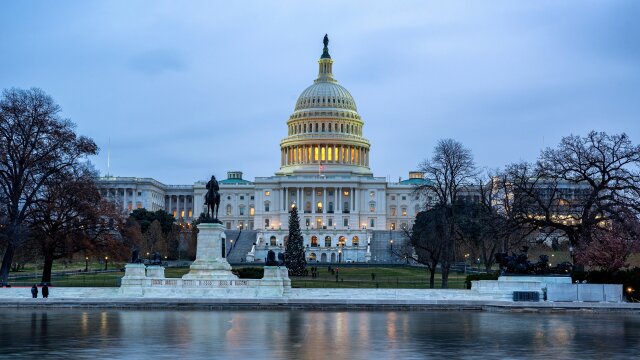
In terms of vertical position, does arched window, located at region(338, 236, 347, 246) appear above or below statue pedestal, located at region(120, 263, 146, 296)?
above

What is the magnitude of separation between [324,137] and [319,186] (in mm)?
13046

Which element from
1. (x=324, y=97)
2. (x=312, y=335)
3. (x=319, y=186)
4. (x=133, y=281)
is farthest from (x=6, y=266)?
(x=324, y=97)

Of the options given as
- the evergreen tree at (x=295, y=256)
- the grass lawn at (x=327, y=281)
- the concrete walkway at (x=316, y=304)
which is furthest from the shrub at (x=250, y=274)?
the evergreen tree at (x=295, y=256)

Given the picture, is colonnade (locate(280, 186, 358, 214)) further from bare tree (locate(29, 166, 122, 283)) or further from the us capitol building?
bare tree (locate(29, 166, 122, 283))

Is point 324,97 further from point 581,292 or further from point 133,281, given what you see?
point 581,292

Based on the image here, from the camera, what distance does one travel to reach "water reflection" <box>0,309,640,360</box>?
23875mm

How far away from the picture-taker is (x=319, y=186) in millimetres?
179250

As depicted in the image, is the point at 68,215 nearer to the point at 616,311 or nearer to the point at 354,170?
the point at 616,311

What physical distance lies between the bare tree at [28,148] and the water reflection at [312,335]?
68.3 ft

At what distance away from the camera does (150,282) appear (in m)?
49.6

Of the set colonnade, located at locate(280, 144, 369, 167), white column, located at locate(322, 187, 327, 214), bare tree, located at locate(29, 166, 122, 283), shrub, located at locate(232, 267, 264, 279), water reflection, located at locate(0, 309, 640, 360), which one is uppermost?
colonnade, located at locate(280, 144, 369, 167)

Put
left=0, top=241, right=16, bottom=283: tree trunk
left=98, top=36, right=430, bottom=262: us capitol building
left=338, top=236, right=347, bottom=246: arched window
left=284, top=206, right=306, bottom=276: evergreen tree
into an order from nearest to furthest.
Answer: left=0, top=241, right=16, bottom=283: tree trunk
left=284, top=206, right=306, bottom=276: evergreen tree
left=338, top=236, right=347, bottom=246: arched window
left=98, top=36, right=430, bottom=262: us capitol building

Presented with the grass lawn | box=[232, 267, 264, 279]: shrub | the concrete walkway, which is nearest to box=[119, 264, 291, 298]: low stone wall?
the concrete walkway

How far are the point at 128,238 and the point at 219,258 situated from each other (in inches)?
567
